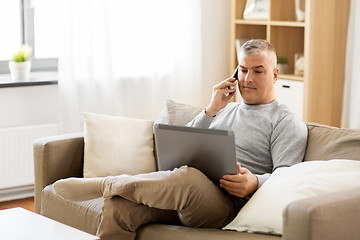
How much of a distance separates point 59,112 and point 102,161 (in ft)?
4.18

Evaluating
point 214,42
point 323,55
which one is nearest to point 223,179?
point 323,55

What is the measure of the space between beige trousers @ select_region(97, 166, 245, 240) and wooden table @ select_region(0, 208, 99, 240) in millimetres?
145

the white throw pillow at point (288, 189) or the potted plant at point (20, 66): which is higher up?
the potted plant at point (20, 66)

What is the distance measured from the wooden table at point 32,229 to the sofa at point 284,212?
289mm

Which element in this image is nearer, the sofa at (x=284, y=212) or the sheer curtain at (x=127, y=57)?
the sofa at (x=284, y=212)

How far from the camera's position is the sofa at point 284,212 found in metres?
1.81

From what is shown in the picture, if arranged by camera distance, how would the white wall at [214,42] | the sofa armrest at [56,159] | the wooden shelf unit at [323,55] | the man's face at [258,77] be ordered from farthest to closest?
the white wall at [214,42]
the wooden shelf unit at [323,55]
the sofa armrest at [56,159]
the man's face at [258,77]

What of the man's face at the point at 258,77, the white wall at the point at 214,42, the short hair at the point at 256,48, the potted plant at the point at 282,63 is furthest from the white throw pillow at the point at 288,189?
the white wall at the point at 214,42

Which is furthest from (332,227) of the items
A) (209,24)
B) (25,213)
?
(209,24)

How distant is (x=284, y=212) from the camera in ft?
6.05

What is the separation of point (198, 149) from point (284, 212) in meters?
0.59

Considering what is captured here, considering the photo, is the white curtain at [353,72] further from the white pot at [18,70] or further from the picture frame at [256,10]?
the white pot at [18,70]

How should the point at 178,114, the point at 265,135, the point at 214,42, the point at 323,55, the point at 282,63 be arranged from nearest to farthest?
the point at 265,135
the point at 178,114
the point at 323,55
the point at 282,63
the point at 214,42

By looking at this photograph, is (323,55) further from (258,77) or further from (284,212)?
(284,212)
